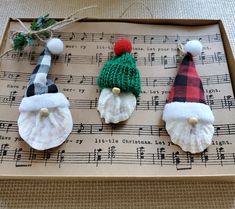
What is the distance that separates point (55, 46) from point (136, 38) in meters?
0.23

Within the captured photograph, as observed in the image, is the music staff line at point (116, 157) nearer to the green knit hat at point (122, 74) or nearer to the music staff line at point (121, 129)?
the music staff line at point (121, 129)

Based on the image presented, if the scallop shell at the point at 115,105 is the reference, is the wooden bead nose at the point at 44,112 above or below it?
below

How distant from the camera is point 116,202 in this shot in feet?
2.27

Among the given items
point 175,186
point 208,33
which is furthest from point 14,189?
point 208,33

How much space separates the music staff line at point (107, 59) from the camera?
838 millimetres

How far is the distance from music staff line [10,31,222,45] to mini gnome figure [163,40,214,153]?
0.15 metres

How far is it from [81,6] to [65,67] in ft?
1.18

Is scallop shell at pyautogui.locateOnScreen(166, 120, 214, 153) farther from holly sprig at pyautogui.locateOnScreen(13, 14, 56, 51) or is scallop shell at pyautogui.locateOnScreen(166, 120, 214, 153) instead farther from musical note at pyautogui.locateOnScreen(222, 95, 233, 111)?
holly sprig at pyautogui.locateOnScreen(13, 14, 56, 51)

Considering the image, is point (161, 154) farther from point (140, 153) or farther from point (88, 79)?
point (88, 79)

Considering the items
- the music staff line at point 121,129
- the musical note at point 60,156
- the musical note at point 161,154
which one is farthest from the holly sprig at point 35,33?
the musical note at point 161,154

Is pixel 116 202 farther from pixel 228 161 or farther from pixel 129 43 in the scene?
pixel 129 43

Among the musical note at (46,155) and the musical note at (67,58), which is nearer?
the musical note at (46,155)

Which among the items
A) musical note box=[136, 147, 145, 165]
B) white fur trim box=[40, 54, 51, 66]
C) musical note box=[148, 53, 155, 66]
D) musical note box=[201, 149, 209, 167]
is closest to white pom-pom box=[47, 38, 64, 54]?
white fur trim box=[40, 54, 51, 66]

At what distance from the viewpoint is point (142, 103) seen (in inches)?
30.3
